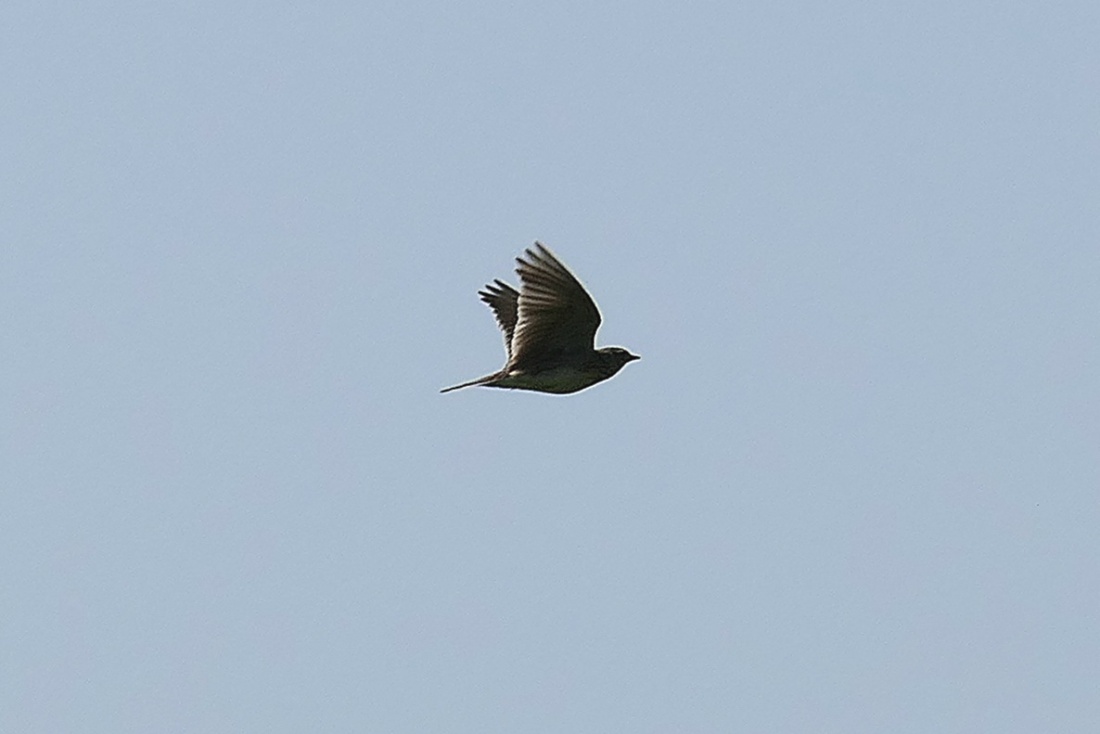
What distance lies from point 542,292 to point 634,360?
2241mm

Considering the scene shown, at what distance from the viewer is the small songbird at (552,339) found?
2827 cm

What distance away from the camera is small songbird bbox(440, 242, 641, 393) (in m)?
28.3

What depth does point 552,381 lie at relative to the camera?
29672mm

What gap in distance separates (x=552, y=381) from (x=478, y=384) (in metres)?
0.97

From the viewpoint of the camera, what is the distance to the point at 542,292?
28.6 meters

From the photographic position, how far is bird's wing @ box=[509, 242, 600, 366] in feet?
92.3

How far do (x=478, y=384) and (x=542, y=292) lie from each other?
4.89ft

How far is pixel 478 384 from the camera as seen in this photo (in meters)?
29.3

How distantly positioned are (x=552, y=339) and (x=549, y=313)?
54cm

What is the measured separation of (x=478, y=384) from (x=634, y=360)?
2.20 meters

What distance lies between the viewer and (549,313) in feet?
94.5

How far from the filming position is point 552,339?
96.0 ft

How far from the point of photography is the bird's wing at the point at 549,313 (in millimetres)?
28141
